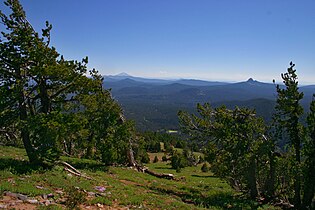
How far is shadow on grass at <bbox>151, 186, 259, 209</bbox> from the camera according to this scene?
54.9 feet

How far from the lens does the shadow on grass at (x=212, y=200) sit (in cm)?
1672

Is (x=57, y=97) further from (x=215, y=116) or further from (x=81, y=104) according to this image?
(x=215, y=116)

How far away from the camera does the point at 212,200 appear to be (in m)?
17.9

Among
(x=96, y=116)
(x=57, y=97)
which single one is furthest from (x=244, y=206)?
(x=57, y=97)

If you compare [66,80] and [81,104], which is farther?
[81,104]

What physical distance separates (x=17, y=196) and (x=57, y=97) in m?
8.64

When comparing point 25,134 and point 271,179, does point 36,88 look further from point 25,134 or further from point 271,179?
point 271,179

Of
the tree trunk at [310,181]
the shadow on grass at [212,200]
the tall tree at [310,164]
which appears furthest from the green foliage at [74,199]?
the tree trunk at [310,181]

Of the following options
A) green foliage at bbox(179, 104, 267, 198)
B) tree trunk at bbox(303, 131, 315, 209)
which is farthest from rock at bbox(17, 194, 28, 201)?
tree trunk at bbox(303, 131, 315, 209)

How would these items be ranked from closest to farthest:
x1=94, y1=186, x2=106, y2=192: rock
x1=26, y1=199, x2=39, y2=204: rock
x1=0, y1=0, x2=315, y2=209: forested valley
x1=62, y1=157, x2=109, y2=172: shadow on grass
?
x1=26, y1=199, x2=39, y2=204: rock, x1=0, y1=0, x2=315, y2=209: forested valley, x1=94, y1=186, x2=106, y2=192: rock, x1=62, y1=157, x2=109, y2=172: shadow on grass

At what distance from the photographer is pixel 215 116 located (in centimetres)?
2034

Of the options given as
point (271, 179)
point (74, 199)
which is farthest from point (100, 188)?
point (271, 179)

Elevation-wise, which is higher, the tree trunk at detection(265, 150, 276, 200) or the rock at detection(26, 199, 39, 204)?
the rock at detection(26, 199, 39, 204)

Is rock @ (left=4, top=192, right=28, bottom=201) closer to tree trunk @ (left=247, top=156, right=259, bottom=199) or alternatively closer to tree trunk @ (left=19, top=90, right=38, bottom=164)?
tree trunk @ (left=19, top=90, right=38, bottom=164)
